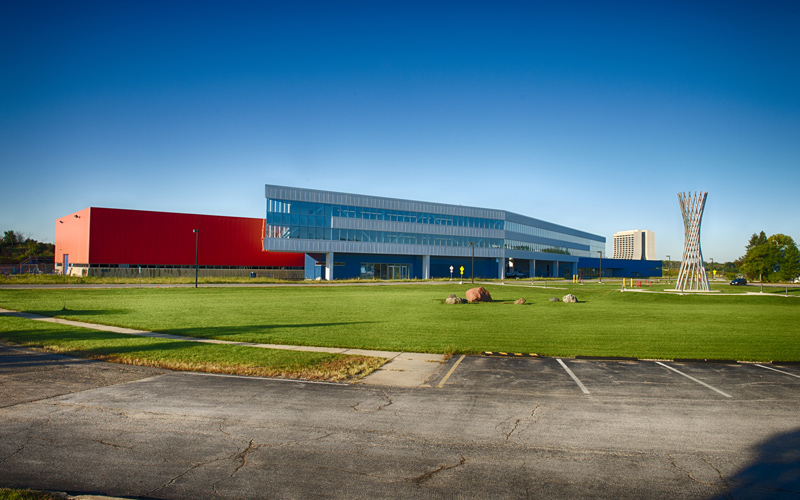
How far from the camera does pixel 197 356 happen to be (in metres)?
11.8

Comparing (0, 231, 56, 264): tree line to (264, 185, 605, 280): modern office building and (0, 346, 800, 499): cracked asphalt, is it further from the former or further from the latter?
(0, 346, 800, 499): cracked asphalt

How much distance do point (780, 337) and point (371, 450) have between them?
17.6 metres

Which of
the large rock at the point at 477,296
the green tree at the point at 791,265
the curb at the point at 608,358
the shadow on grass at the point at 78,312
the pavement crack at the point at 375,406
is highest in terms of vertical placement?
the green tree at the point at 791,265

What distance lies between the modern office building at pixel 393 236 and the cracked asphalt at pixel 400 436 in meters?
53.1

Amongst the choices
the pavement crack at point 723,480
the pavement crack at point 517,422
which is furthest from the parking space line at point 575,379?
the pavement crack at point 723,480

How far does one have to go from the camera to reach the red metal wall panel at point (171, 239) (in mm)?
61344

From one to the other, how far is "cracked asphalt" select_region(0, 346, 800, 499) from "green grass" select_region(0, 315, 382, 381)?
2.57ft

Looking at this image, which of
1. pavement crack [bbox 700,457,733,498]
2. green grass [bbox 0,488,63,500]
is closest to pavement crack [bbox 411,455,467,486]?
pavement crack [bbox 700,457,733,498]

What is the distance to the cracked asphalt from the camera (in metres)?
5.05

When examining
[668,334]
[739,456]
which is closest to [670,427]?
[739,456]

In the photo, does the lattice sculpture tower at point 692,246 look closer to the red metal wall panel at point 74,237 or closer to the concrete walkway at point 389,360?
the concrete walkway at point 389,360

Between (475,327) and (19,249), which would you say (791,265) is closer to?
(475,327)

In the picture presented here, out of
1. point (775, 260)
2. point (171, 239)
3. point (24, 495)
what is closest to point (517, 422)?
point (24, 495)

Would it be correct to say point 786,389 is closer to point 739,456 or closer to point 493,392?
point 739,456
